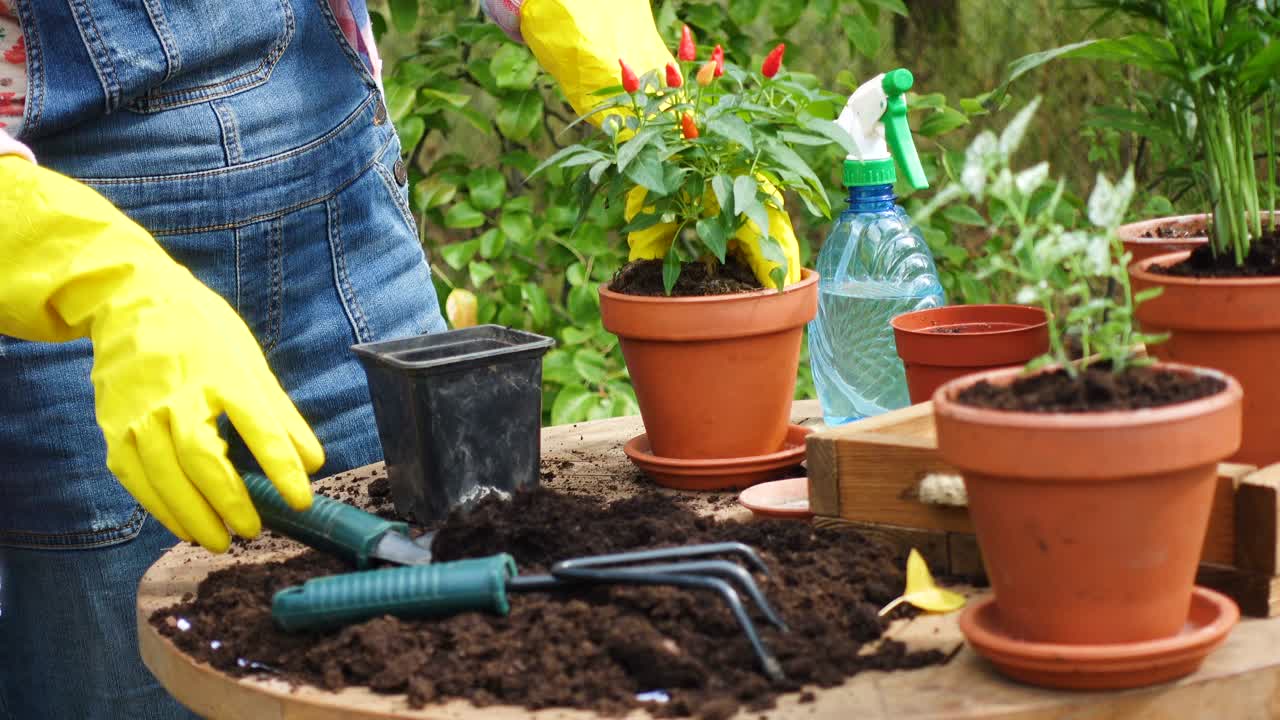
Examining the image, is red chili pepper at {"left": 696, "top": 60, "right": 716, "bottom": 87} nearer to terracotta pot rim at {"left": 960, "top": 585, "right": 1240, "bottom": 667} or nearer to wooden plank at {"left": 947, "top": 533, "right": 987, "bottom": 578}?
wooden plank at {"left": 947, "top": 533, "right": 987, "bottom": 578}

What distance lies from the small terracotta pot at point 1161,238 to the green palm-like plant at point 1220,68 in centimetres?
9

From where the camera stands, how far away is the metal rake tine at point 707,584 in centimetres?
83

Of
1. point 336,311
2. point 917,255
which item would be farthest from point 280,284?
point 917,255

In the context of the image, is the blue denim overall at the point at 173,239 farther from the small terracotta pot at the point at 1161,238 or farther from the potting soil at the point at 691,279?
the small terracotta pot at the point at 1161,238

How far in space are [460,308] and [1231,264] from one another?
5.54 ft

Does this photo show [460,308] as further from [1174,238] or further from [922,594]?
[922,594]

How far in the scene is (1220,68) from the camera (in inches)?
36.8

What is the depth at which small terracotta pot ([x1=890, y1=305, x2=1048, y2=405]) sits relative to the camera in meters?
1.22

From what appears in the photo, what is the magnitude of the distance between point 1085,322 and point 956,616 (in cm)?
23

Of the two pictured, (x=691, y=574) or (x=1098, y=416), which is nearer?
(x=1098, y=416)

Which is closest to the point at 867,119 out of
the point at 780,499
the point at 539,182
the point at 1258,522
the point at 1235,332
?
the point at 780,499

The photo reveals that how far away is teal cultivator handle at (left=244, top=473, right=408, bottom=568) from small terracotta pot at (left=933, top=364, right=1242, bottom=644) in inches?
18.1

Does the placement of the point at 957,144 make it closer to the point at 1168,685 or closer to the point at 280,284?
the point at 280,284

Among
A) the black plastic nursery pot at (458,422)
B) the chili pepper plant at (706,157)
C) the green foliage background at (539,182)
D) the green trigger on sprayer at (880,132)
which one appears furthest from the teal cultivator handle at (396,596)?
the green foliage background at (539,182)
